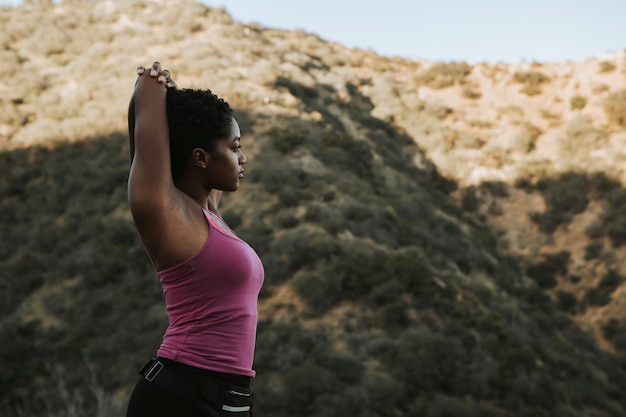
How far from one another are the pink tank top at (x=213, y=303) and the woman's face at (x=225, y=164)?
0.17 m

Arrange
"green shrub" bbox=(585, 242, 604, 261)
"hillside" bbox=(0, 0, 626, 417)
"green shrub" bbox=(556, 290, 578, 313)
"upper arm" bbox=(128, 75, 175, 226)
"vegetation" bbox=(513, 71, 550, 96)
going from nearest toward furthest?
"upper arm" bbox=(128, 75, 175, 226)
"hillside" bbox=(0, 0, 626, 417)
"green shrub" bbox=(556, 290, 578, 313)
"green shrub" bbox=(585, 242, 604, 261)
"vegetation" bbox=(513, 71, 550, 96)

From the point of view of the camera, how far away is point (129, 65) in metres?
25.4

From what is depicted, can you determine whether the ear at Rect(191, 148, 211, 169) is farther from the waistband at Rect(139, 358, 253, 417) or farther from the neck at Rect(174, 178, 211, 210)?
the waistband at Rect(139, 358, 253, 417)

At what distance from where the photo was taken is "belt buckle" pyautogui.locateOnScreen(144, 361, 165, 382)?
1.78 metres

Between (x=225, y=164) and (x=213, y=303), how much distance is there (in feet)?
1.49

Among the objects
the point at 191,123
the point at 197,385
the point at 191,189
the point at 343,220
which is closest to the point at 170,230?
the point at 191,189

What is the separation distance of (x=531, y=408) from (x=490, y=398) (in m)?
0.86

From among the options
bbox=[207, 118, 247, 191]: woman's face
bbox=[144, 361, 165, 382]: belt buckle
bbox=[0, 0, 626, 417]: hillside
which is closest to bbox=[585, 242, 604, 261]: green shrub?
bbox=[0, 0, 626, 417]: hillside

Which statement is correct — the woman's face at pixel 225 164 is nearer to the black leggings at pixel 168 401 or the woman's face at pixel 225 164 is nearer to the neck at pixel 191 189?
the neck at pixel 191 189

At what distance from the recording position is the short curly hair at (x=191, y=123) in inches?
72.4

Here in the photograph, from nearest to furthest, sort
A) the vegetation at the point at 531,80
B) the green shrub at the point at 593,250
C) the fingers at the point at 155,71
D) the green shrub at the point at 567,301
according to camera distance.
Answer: the fingers at the point at 155,71 → the green shrub at the point at 567,301 → the green shrub at the point at 593,250 → the vegetation at the point at 531,80

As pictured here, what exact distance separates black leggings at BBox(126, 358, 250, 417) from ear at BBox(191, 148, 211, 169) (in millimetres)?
600

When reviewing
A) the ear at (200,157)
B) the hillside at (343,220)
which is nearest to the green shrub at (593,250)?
the hillside at (343,220)

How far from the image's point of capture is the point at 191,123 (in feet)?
6.06
